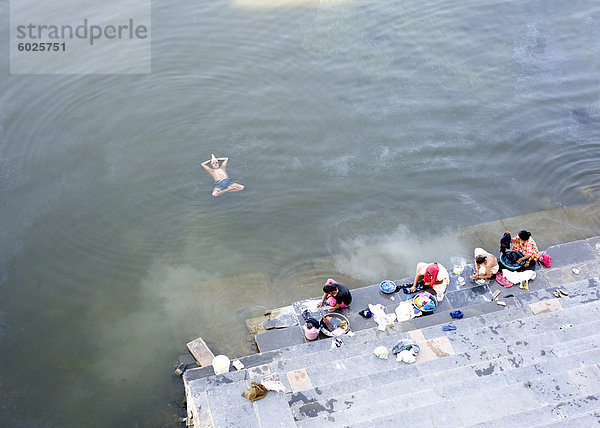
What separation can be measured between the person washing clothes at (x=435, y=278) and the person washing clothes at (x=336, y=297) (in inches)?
56.5

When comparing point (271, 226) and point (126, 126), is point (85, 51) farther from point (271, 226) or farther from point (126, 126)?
point (271, 226)

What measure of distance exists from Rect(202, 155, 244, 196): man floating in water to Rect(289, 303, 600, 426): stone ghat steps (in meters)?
5.92

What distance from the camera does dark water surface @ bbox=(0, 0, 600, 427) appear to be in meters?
11.6

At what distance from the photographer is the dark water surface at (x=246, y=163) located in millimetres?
11570

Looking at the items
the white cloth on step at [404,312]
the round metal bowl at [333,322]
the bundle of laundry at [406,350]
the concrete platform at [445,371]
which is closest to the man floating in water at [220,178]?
the concrete platform at [445,371]

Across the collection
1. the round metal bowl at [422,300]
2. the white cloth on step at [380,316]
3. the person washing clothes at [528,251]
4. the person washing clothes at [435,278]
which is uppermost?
the person washing clothes at [528,251]

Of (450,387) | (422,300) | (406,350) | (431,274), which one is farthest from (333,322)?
(450,387)

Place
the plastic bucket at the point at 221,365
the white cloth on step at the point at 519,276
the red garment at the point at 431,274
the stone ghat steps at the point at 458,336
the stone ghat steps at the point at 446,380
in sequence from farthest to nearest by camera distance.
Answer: the white cloth on step at the point at 519,276 < the red garment at the point at 431,274 < the stone ghat steps at the point at 458,336 < the plastic bucket at the point at 221,365 < the stone ghat steps at the point at 446,380

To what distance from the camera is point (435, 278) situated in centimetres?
1135

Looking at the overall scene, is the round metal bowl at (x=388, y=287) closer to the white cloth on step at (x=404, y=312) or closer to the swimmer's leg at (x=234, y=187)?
the white cloth on step at (x=404, y=312)

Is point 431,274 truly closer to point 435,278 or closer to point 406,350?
point 435,278

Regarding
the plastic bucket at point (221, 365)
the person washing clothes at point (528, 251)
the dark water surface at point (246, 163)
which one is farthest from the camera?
the person washing clothes at point (528, 251)

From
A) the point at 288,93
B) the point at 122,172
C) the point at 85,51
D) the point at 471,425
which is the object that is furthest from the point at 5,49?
the point at 471,425

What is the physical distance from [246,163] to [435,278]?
601cm
